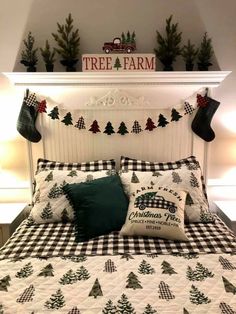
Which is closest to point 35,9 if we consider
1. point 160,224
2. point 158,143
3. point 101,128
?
point 101,128

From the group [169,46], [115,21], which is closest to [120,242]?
[169,46]

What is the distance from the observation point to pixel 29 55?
225 centimetres

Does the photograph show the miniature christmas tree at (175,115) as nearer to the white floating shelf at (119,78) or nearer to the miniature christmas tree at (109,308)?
the white floating shelf at (119,78)

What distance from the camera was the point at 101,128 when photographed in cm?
238

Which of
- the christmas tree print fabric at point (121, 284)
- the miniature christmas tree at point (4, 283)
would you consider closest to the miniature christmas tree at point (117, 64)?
A: the christmas tree print fabric at point (121, 284)

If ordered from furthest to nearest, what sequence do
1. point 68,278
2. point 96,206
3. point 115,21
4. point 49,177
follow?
point 115,21 < point 49,177 < point 96,206 < point 68,278

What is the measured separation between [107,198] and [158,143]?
70 cm

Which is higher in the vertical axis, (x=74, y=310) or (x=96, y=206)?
(x=96, y=206)

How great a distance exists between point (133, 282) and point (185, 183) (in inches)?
33.4

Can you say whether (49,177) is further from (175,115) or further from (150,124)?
(175,115)

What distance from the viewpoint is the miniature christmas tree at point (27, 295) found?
1324 mm

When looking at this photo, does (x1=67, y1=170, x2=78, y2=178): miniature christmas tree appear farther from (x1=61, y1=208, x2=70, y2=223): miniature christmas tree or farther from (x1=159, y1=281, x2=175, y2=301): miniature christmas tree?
(x1=159, y1=281, x2=175, y2=301): miniature christmas tree

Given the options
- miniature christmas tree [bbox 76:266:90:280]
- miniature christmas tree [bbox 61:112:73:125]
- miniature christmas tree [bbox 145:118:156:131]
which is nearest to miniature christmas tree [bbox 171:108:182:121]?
miniature christmas tree [bbox 145:118:156:131]

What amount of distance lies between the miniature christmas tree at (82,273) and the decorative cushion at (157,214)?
0.41m
